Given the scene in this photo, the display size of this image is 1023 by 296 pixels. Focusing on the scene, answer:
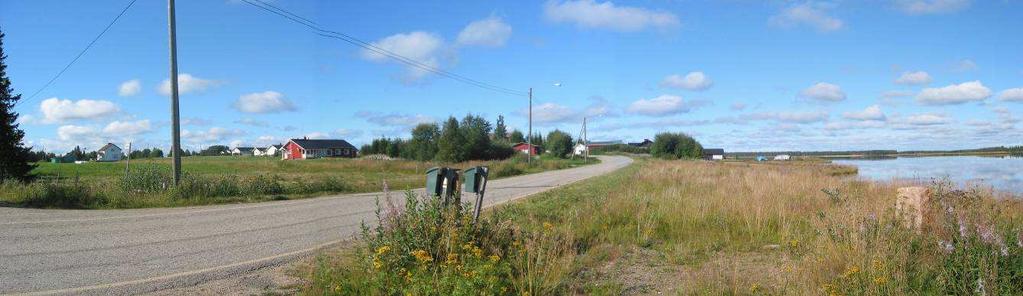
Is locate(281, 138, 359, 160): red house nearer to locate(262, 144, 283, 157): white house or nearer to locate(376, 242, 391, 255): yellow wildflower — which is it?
locate(262, 144, 283, 157): white house

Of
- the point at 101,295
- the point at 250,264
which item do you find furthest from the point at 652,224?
the point at 101,295

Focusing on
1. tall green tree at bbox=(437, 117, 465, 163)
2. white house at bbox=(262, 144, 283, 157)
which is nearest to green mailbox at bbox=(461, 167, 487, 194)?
tall green tree at bbox=(437, 117, 465, 163)

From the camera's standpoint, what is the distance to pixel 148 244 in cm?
883

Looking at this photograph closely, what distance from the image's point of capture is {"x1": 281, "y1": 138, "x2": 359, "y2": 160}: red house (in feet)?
231

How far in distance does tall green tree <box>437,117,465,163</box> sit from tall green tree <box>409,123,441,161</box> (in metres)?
2.30

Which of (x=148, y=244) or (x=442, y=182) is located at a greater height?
(x=442, y=182)

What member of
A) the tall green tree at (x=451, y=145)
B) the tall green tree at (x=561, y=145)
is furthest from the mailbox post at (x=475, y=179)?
the tall green tree at (x=561, y=145)

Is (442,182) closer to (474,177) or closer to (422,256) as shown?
(474,177)

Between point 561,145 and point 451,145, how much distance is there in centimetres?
4893

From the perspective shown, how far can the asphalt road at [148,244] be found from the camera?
259 inches

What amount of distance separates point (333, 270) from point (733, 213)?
284 inches

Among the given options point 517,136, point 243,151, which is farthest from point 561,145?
point 243,151

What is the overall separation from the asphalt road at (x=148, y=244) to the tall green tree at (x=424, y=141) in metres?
A: 46.5

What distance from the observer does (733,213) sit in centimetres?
1089
